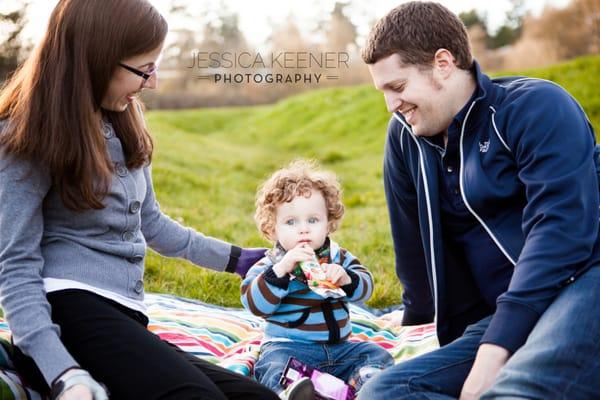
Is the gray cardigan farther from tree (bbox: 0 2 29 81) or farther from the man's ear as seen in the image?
tree (bbox: 0 2 29 81)

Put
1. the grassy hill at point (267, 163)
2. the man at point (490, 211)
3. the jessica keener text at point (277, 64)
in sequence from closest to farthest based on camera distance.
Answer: the man at point (490, 211) → the grassy hill at point (267, 163) → the jessica keener text at point (277, 64)

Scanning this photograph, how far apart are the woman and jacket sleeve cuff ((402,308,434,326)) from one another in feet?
4.22

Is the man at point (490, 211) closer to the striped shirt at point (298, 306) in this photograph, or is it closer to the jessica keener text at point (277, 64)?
the striped shirt at point (298, 306)

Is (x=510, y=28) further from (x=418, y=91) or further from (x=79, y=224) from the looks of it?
(x=79, y=224)

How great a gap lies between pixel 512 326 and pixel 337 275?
0.96 meters

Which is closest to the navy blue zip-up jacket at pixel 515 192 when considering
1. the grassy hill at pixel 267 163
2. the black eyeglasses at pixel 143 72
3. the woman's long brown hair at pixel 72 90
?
the black eyeglasses at pixel 143 72

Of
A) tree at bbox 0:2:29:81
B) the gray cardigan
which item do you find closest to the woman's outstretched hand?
the gray cardigan

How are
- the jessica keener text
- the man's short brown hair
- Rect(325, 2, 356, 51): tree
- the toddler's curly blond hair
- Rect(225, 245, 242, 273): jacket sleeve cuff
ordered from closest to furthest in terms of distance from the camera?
the man's short brown hair → the toddler's curly blond hair → Rect(225, 245, 242, 273): jacket sleeve cuff → the jessica keener text → Rect(325, 2, 356, 51): tree

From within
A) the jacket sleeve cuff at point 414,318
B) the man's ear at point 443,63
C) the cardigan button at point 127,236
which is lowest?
the jacket sleeve cuff at point 414,318

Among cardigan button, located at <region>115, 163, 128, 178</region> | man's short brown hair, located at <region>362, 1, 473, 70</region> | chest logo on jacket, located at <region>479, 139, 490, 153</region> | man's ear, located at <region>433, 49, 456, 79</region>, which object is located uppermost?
man's short brown hair, located at <region>362, 1, 473, 70</region>

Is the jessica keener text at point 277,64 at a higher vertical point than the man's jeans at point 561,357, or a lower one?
higher

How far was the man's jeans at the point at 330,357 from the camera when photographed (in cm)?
295

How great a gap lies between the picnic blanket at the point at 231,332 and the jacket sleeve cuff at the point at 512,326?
111 cm

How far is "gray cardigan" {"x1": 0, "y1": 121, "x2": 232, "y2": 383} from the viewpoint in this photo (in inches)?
87.0
